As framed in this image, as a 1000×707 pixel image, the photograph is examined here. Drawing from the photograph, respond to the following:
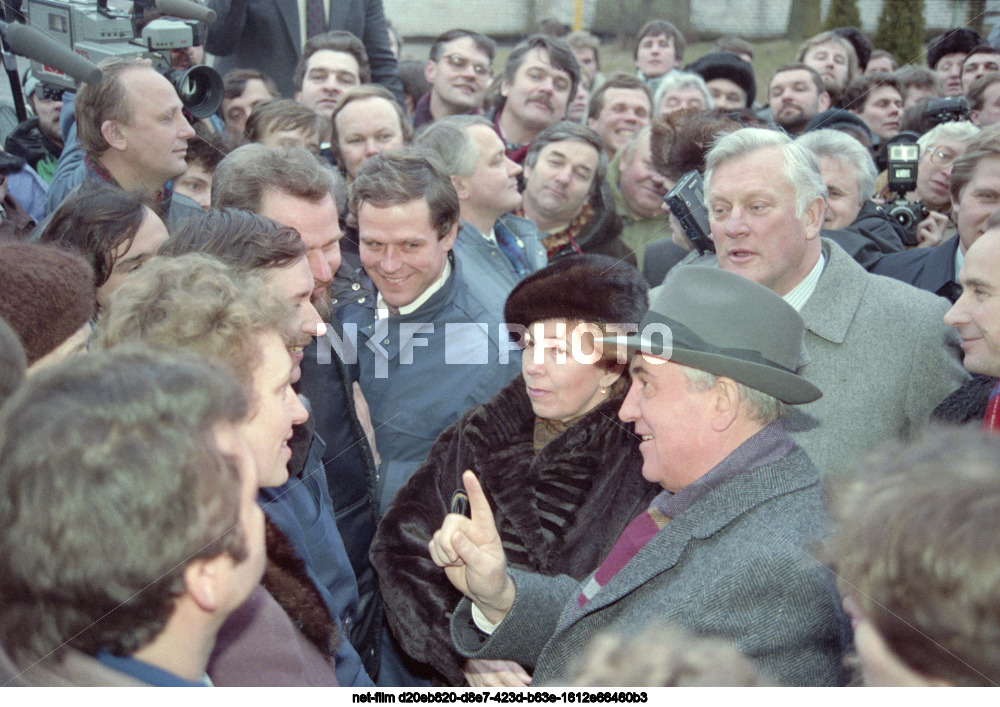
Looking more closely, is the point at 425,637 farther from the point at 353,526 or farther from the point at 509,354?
the point at 509,354

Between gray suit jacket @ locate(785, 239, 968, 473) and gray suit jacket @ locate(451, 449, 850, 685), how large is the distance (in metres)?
0.73

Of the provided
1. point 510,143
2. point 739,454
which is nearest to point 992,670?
point 739,454

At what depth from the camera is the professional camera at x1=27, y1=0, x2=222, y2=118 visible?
3.25 m

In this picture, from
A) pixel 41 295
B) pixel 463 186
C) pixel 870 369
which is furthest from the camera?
pixel 463 186

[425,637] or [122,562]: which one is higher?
[122,562]

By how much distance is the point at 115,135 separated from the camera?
3.05 meters

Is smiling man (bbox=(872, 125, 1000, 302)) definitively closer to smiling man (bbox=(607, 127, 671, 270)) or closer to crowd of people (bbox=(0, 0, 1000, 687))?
crowd of people (bbox=(0, 0, 1000, 687))

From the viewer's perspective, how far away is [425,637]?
84.7 inches

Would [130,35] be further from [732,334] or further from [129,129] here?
[732,334]

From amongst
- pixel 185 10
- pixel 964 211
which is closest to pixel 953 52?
pixel 964 211

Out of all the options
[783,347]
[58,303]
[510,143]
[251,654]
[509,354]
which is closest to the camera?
[251,654]

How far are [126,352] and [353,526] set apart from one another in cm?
147

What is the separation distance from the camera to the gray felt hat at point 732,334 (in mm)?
1670

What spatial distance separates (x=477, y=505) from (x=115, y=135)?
203 cm
